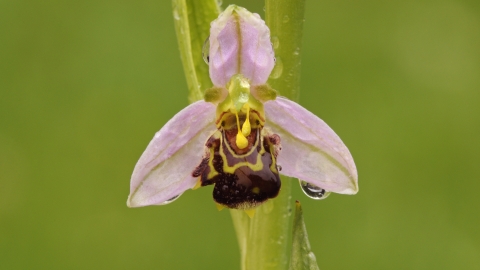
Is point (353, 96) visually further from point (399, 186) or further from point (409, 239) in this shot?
point (409, 239)

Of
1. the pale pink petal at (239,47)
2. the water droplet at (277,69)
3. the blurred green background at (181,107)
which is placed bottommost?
the blurred green background at (181,107)

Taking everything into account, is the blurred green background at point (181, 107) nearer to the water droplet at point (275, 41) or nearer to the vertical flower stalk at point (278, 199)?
the vertical flower stalk at point (278, 199)

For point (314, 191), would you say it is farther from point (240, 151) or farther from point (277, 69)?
point (277, 69)

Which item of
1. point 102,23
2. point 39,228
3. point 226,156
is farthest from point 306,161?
point 102,23

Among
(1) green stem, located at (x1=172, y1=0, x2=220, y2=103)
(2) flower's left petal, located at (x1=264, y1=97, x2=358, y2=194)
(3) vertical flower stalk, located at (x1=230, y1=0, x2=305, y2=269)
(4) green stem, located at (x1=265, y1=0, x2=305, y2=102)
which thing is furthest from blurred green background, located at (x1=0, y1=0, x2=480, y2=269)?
(4) green stem, located at (x1=265, y1=0, x2=305, y2=102)

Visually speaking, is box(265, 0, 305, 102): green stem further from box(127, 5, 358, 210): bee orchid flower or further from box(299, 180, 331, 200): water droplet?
box(299, 180, 331, 200): water droplet

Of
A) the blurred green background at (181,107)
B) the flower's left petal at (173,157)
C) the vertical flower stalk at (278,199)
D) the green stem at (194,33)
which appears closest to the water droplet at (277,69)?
the vertical flower stalk at (278,199)

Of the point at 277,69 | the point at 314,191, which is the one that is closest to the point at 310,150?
the point at 314,191
